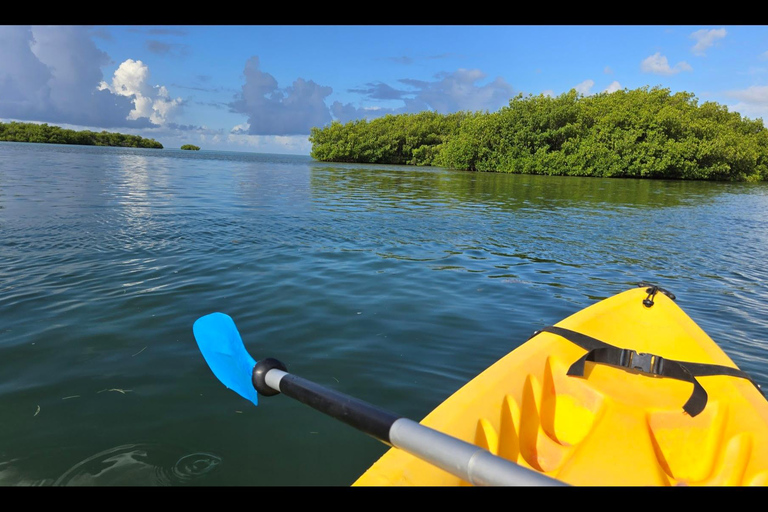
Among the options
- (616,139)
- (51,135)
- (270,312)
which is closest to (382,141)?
(616,139)

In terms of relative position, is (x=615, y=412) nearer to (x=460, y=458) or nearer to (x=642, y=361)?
(x=642, y=361)

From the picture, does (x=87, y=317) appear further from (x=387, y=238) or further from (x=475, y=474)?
(x=387, y=238)

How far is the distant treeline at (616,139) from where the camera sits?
145ft

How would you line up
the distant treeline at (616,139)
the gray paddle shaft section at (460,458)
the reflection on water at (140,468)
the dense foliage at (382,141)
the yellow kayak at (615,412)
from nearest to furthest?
the gray paddle shaft section at (460,458)
the yellow kayak at (615,412)
the reflection on water at (140,468)
the distant treeline at (616,139)
the dense foliage at (382,141)

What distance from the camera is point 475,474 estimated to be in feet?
5.28

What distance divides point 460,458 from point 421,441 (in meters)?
0.19

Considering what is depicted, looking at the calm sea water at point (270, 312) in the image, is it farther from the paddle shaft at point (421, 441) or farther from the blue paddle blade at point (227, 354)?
the paddle shaft at point (421, 441)

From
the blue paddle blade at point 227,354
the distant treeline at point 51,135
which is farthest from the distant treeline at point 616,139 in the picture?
the distant treeline at point 51,135

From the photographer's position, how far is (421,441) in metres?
1.79

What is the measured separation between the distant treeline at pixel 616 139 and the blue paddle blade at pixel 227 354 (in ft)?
157

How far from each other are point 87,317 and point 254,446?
124 inches

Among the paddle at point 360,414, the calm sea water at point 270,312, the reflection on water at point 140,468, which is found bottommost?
the reflection on water at point 140,468

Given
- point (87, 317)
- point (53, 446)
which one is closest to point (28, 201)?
point (87, 317)

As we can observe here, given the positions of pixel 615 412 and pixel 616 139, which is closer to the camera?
pixel 615 412
